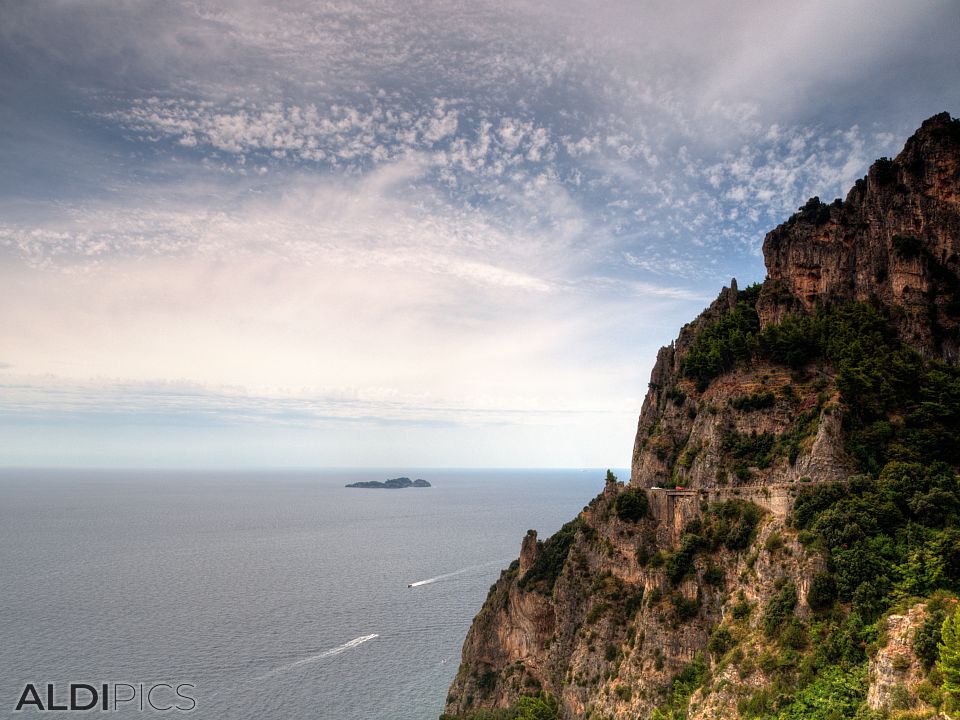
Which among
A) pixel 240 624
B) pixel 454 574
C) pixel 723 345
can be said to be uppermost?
pixel 723 345

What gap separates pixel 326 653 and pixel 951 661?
266ft

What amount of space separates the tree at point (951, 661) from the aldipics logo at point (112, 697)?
75.3 m

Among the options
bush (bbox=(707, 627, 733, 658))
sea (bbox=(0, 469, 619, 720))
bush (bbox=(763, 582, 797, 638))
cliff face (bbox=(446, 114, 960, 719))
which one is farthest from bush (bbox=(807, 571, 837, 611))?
sea (bbox=(0, 469, 619, 720))

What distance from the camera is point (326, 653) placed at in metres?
82.8

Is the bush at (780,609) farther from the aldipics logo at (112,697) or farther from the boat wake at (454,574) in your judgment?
the boat wake at (454,574)

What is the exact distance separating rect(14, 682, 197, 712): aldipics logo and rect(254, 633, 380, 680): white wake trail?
9.40 metres

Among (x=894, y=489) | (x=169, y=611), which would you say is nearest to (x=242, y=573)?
(x=169, y=611)

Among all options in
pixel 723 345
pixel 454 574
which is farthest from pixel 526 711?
pixel 454 574

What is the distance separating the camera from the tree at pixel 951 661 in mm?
22000

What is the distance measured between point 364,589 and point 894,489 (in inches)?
4164

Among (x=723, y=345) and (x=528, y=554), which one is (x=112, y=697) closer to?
(x=528, y=554)

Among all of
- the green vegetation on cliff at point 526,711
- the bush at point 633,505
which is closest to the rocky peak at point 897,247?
the bush at point 633,505

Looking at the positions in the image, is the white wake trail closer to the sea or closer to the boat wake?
the sea

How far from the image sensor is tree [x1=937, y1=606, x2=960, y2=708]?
72.2 ft
